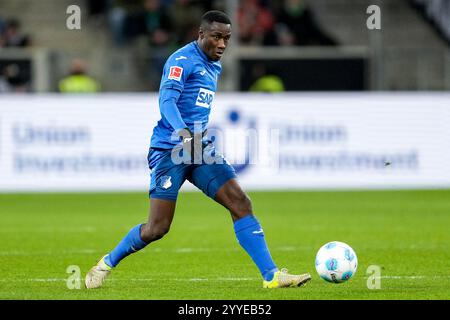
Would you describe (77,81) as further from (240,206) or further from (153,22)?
(240,206)

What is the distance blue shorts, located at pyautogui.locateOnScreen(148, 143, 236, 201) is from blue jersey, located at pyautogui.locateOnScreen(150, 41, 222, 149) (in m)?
0.15

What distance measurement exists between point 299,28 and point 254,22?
1058mm

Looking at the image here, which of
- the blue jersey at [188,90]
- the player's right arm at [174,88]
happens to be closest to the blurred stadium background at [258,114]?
the blue jersey at [188,90]

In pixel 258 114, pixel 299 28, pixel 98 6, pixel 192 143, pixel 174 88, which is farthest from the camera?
pixel 98 6

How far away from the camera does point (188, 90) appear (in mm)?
9156

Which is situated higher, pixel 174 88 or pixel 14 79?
pixel 174 88

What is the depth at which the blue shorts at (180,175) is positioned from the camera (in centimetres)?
902

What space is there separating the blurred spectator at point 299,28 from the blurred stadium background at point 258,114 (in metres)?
0.03

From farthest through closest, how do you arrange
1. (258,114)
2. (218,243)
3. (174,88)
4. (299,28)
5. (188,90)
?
(299,28) < (258,114) < (218,243) < (188,90) < (174,88)
